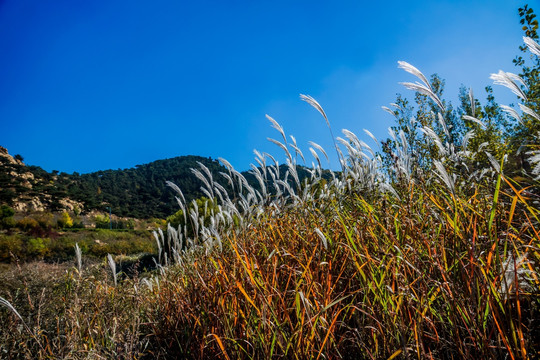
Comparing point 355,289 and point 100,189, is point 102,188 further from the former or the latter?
point 355,289

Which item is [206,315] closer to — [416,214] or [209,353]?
[209,353]

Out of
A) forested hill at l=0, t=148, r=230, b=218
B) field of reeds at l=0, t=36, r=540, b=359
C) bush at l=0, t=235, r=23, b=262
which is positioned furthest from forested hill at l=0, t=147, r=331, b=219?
field of reeds at l=0, t=36, r=540, b=359

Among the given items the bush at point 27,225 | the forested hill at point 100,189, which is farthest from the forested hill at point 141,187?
the bush at point 27,225

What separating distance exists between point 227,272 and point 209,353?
0.50 m

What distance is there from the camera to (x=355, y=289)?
194 centimetres

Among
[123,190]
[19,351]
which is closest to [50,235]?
[19,351]

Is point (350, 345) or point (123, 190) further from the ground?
point (123, 190)

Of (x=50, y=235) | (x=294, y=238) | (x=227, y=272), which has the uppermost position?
(x=50, y=235)

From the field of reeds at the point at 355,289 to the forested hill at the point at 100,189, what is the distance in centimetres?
2210

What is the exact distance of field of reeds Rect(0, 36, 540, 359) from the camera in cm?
134

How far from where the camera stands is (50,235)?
2138cm

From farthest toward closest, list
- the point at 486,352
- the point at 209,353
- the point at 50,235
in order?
the point at 50,235 < the point at 209,353 < the point at 486,352

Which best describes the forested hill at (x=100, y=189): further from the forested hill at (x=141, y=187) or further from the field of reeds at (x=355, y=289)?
the field of reeds at (x=355, y=289)

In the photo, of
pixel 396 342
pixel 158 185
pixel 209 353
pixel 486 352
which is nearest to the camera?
pixel 486 352
